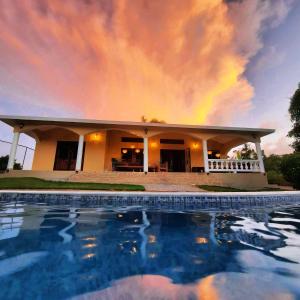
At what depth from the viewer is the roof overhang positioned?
10.2 m

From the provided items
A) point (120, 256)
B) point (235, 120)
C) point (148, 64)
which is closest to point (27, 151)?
point (148, 64)

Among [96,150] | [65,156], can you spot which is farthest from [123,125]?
[65,156]

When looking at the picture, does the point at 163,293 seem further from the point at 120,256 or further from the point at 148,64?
the point at 148,64

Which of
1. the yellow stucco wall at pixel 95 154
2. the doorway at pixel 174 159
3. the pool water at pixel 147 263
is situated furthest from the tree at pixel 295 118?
the pool water at pixel 147 263

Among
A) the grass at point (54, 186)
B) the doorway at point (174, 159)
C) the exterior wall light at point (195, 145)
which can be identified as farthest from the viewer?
the doorway at point (174, 159)

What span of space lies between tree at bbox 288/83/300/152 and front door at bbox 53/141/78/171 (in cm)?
2152

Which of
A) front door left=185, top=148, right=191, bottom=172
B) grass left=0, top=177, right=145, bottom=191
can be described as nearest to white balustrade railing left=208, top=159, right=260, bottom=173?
front door left=185, top=148, right=191, bottom=172

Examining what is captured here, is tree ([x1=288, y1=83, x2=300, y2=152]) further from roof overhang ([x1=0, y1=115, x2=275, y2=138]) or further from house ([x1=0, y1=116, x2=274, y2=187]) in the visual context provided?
roof overhang ([x1=0, y1=115, x2=275, y2=138])

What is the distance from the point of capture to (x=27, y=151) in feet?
42.9

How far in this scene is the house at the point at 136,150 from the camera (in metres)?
10.3

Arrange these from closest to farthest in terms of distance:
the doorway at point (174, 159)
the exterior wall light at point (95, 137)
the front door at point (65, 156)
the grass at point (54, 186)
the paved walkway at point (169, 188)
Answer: the grass at point (54, 186) < the paved walkway at point (169, 188) < the exterior wall light at point (95, 137) < the front door at point (65, 156) < the doorway at point (174, 159)

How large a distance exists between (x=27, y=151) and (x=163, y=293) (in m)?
Answer: 15.2

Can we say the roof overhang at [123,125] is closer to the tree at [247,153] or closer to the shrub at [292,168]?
the shrub at [292,168]

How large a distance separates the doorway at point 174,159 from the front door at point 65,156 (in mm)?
6887
